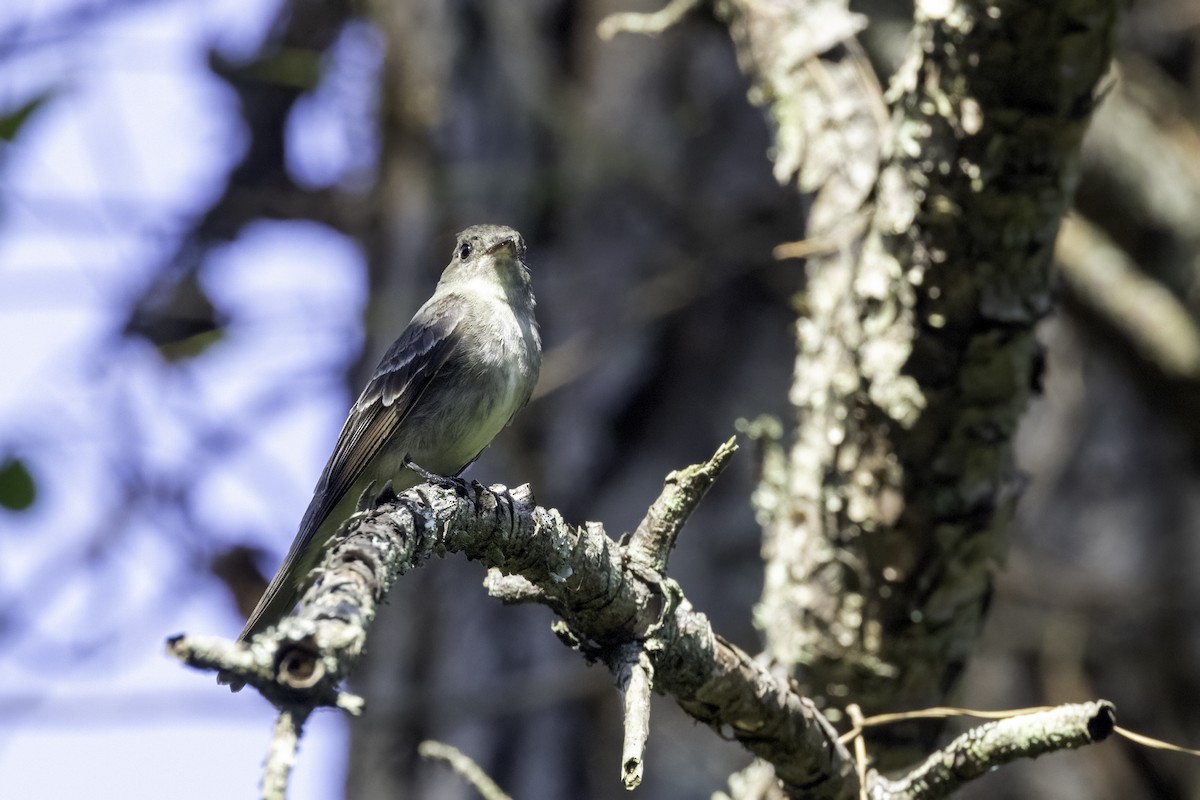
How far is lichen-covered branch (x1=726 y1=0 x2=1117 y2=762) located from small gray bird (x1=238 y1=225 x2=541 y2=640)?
109 centimetres

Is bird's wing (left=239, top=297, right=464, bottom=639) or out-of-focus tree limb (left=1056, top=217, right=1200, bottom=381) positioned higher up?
out-of-focus tree limb (left=1056, top=217, right=1200, bottom=381)

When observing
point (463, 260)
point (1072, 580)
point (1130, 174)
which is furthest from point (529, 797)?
point (1130, 174)

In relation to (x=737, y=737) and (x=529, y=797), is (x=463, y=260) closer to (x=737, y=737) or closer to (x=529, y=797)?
(x=529, y=797)

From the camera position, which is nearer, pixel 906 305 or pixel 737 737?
pixel 737 737

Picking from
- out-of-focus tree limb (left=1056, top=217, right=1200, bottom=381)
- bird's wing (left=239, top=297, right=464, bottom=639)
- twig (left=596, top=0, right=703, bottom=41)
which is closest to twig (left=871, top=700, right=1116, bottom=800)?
bird's wing (left=239, top=297, right=464, bottom=639)

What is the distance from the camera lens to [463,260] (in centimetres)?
508

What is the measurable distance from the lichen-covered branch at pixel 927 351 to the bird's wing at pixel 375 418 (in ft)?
4.25

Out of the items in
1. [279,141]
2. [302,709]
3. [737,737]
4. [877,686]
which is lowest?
[302,709]

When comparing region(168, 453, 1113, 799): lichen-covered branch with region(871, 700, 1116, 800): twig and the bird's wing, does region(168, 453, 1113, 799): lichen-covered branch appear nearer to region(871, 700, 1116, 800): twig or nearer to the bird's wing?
region(871, 700, 1116, 800): twig

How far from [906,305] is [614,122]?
3.52 m

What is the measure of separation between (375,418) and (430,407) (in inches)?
7.2

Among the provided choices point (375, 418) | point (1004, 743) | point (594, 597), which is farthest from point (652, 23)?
point (1004, 743)

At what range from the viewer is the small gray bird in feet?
13.6

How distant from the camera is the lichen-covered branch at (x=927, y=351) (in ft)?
9.53
